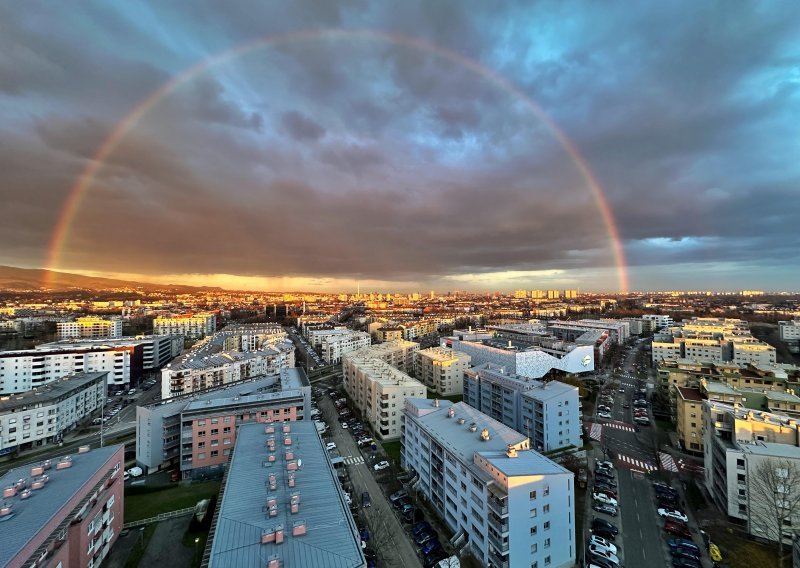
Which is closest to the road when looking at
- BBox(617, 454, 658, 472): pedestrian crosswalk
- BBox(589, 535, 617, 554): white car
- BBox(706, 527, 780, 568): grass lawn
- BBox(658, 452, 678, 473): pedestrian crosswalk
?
BBox(589, 535, 617, 554): white car

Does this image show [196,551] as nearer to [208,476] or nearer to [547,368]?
[208,476]

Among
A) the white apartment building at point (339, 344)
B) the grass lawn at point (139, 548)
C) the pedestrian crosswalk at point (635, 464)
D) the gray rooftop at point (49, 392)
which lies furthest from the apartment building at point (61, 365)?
the pedestrian crosswalk at point (635, 464)

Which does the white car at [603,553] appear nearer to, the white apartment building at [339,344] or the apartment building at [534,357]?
the apartment building at [534,357]

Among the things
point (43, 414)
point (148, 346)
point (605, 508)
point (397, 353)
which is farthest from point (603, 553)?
point (148, 346)

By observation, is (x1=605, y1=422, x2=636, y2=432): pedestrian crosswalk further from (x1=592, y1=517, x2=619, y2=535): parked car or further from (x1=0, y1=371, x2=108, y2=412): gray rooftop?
(x1=0, y1=371, x2=108, y2=412): gray rooftop

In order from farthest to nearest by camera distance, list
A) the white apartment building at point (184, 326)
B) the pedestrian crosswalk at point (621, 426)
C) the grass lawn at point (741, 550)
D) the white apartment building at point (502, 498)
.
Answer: the white apartment building at point (184, 326)
the pedestrian crosswalk at point (621, 426)
the grass lawn at point (741, 550)
the white apartment building at point (502, 498)

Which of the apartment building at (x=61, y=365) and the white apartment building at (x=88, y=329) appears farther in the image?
the white apartment building at (x=88, y=329)
